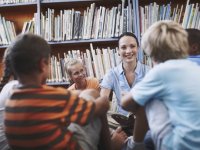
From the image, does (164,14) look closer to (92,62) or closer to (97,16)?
(97,16)

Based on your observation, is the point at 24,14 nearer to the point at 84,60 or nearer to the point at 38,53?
the point at 84,60

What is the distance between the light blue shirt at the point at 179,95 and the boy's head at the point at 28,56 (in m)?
0.44

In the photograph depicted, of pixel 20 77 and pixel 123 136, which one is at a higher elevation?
pixel 20 77

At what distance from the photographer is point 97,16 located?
288cm

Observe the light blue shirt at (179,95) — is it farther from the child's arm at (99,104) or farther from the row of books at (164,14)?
the row of books at (164,14)

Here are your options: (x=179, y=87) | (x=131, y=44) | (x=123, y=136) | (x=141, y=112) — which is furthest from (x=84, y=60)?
(x=179, y=87)

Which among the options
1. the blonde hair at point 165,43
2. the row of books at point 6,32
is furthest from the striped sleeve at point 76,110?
the row of books at point 6,32

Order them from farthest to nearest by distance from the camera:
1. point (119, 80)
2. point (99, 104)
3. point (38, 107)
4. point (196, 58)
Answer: point (119, 80) < point (196, 58) < point (99, 104) < point (38, 107)

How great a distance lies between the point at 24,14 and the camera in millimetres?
3264

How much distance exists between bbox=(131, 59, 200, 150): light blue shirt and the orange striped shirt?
0.29 meters

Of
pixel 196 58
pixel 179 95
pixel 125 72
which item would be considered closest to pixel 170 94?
pixel 179 95

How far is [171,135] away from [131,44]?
55.8 inches

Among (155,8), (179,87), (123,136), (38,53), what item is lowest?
(123,136)

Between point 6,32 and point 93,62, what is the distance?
92 centimetres
